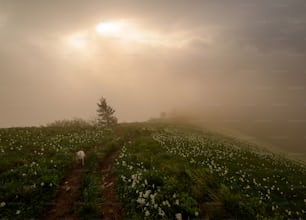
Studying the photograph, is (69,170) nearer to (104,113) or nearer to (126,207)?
(126,207)

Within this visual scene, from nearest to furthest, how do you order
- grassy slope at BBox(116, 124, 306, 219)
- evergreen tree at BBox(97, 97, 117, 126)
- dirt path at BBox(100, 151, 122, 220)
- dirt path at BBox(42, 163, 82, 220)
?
grassy slope at BBox(116, 124, 306, 219), dirt path at BBox(100, 151, 122, 220), dirt path at BBox(42, 163, 82, 220), evergreen tree at BBox(97, 97, 117, 126)

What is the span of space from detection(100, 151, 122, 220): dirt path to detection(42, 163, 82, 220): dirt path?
1.18 metres

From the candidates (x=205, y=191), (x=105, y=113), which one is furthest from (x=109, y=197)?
(x=105, y=113)

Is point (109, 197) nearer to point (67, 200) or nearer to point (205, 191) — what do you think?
point (67, 200)

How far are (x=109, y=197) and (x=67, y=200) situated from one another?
1.80 metres

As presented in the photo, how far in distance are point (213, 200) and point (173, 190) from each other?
165 centimetres

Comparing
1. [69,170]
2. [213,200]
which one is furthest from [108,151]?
[213,200]

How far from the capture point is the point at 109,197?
998 cm

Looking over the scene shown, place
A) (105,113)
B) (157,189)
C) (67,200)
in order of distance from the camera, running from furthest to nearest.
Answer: (105,113)
(67,200)
(157,189)

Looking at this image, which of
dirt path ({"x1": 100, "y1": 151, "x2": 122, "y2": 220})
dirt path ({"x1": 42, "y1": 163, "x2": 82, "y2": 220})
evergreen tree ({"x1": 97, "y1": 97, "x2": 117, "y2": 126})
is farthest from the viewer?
evergreen tree ({"x1": 97, "y1": 97, "x2": 117, "y2": 126})

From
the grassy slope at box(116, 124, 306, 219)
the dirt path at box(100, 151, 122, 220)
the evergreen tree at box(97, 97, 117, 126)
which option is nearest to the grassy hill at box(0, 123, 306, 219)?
the grassy slope at box(116, 124, 306, 219)

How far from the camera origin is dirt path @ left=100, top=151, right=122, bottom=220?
8.62 meters

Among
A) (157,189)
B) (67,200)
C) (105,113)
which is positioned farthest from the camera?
(105,113)

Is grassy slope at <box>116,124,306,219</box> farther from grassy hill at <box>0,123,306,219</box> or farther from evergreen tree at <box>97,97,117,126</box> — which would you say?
evergreen tree at <box>97,97,117,126</box>
